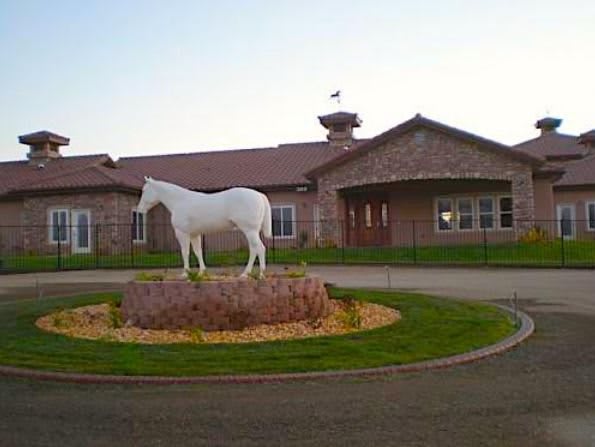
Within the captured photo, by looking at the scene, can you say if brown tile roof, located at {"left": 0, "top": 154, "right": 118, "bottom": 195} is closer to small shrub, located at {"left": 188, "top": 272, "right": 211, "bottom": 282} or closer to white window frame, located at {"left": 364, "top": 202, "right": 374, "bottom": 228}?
white window frame, located at {"left": 364, "top": 202, "right": 374, "bottom": 228}

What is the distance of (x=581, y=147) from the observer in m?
46.3

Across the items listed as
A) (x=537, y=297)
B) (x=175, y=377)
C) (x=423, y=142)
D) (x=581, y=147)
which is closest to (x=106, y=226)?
(x=423, y=142)

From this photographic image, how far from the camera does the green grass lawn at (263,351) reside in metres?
8.38

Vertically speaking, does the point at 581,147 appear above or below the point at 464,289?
above

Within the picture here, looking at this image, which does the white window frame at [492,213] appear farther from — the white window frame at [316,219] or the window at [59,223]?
the window at [59,223]

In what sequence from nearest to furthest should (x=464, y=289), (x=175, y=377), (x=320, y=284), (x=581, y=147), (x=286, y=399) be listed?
(x=286, y=399)
(x=175, y=377)
(x=320, y=284)
(x=464, y=289)
(x=581, y=147)

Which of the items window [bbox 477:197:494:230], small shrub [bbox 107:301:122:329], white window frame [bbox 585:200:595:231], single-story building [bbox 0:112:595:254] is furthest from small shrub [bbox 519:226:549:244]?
small shrub [bbox 107:301:122:329]

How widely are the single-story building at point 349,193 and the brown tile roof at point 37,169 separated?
152 mm

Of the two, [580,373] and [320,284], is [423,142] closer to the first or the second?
[320,284]

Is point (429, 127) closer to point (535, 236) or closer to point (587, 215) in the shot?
point (535, 236)

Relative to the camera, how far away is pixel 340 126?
136 ft

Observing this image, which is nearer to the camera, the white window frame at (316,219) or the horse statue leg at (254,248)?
the horse statue leg at (254,248)

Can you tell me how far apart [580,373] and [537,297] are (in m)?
7.92

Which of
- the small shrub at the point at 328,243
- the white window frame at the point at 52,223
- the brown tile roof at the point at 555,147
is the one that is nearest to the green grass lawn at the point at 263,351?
the small shrub at the point at 328,243
